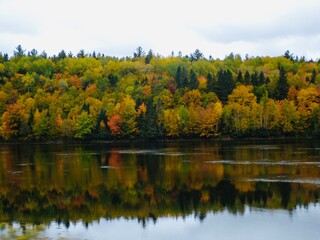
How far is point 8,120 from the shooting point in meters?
130

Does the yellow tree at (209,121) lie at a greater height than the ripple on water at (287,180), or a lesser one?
greater

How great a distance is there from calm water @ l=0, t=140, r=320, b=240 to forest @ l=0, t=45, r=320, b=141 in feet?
216

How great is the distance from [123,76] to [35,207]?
145711 millimetres

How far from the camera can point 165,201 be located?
107 ft

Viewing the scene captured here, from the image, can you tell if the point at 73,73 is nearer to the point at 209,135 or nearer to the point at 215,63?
the point at 215,63

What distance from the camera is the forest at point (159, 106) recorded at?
11738 centimetres

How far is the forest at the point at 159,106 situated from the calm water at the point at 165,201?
6592 centimetres

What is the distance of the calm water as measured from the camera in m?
24.9

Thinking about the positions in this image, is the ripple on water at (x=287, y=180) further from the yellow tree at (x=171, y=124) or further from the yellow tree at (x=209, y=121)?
the yellow tree at (x=171, y=124)

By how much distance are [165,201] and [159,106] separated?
3681 inches

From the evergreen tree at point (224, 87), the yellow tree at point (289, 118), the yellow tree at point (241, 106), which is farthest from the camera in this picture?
the evergreen tree at point (224, 87)

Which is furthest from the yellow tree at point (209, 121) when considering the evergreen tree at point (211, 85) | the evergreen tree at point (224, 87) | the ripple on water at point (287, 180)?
the ripple on water at point (287, 180)

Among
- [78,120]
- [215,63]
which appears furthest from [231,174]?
[215,63]

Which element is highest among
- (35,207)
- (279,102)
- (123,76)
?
(123,76)
